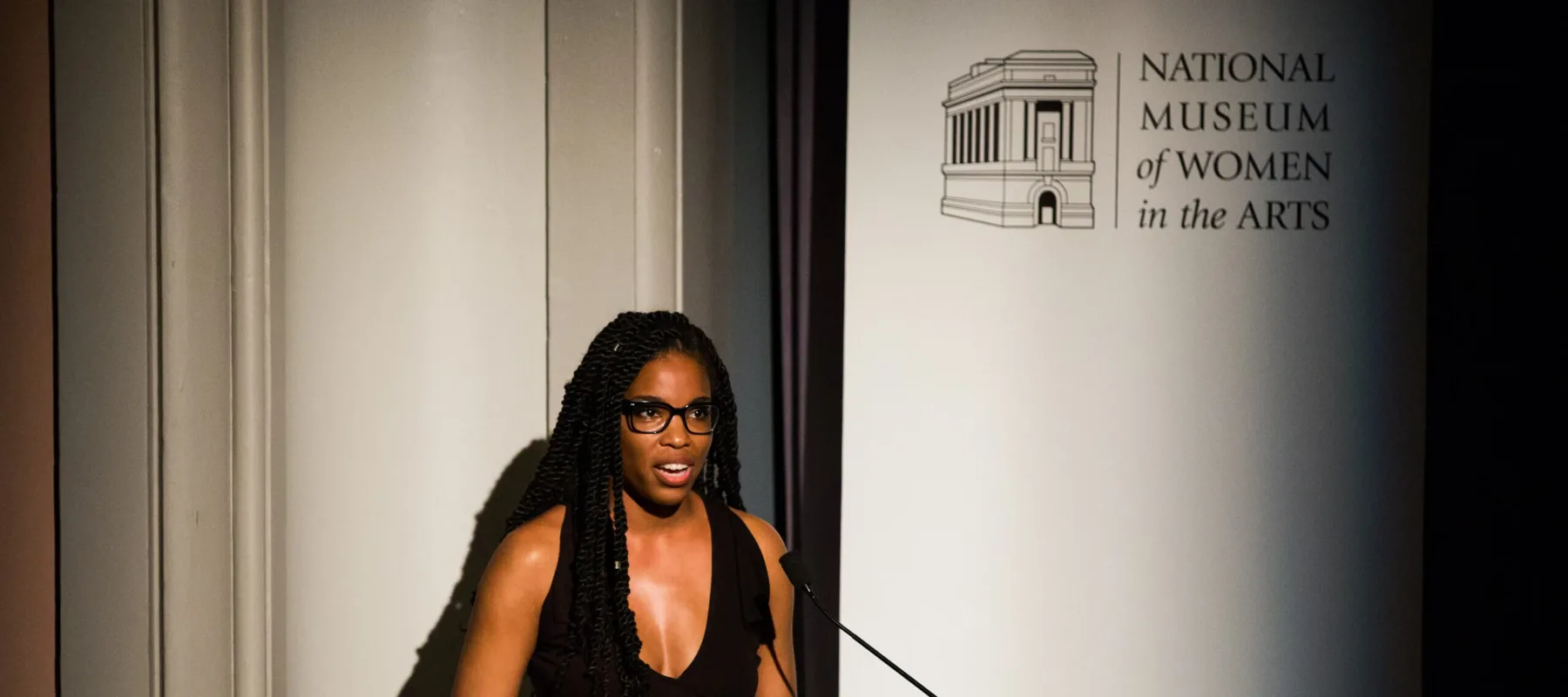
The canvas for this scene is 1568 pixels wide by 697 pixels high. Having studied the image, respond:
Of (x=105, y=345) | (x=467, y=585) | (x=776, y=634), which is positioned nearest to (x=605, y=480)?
(x=776, y=634)

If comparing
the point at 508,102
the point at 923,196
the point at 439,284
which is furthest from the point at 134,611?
the point at 923,196

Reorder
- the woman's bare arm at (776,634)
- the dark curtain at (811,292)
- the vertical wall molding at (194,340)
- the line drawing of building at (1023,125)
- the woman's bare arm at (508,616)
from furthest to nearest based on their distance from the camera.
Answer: the line drawing of building at (1023,125) → the dark curtain at (811,292) → the vertical wall molding at (194,340) → the woman's bare arm at (776,634) → the woman's bare arm at (508,616)

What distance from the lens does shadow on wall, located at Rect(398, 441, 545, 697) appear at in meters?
2.46

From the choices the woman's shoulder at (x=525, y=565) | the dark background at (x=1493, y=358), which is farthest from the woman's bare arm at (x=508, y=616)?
the dark background at (x=1493, y=358)

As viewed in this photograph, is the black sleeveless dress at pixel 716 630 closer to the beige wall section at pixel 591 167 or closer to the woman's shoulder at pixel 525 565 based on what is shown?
the woman's shoulder at pixel 525 565

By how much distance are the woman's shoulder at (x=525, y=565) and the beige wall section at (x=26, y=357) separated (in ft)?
3.67

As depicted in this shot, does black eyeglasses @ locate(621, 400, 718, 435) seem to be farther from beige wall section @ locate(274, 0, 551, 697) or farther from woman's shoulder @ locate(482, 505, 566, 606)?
beige wall section @ locate(274, 0, 551, 697)

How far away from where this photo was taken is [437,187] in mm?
2475

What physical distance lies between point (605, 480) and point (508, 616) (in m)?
0.26

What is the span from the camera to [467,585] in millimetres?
2471

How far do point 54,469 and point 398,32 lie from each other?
44.0 inches

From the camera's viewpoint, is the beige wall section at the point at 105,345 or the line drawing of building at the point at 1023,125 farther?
the line drawing of building at the point at 1023,125

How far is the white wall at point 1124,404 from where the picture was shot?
106 inches

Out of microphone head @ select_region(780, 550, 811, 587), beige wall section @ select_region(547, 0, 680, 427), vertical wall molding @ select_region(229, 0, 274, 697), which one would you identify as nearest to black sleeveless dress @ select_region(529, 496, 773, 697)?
microphone head @ select_region(780, 550, 811, 587)
